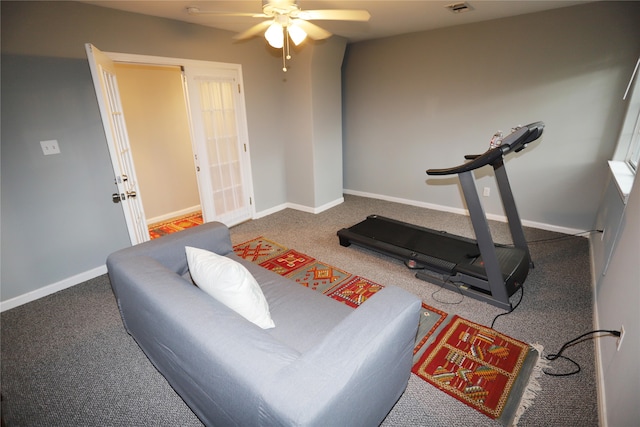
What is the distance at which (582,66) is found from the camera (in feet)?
10.2

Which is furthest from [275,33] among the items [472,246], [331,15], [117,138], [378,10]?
[472,246]

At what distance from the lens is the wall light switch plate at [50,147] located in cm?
242

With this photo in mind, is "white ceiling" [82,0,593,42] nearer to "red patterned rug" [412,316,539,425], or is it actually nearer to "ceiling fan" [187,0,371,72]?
"ceiling fan" [187,0,371,72]

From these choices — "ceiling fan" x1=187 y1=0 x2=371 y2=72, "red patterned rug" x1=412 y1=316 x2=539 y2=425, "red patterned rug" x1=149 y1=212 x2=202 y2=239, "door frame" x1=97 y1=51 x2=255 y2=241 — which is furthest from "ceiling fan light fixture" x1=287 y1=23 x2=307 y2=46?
"red patterned rug" x1=149 y1=212 x2=202 y2=239

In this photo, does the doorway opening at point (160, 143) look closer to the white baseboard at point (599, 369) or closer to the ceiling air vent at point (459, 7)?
the ceiling air vent at point (459, 7)

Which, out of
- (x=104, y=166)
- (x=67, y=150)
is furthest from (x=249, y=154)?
(x=67, y=150)

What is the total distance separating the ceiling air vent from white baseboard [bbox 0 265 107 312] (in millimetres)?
4154

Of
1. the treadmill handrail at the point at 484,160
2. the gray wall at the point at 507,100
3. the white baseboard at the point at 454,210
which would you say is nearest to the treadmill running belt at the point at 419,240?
the treadmill handrail at the point at 484,160

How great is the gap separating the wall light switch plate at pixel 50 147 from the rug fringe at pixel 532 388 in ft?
11.9

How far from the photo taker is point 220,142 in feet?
12.3

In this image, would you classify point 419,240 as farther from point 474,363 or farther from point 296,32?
point 296,32

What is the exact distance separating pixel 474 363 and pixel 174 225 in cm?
390

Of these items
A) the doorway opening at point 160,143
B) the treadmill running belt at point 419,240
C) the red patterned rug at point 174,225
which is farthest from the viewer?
the red patterned rug at point 174,225

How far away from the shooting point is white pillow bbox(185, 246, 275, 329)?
4.72ft
